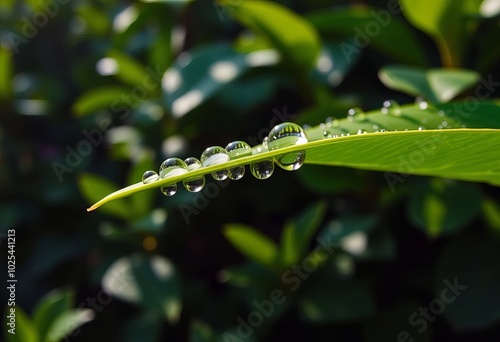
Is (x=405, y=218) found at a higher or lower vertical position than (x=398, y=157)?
lower

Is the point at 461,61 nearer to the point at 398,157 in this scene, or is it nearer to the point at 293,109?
the point at 293,109

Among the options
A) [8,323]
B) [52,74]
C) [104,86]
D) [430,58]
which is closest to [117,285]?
[8,323]

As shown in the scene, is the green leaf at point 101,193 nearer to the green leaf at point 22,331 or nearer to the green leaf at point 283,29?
the green leaf at point 22,331

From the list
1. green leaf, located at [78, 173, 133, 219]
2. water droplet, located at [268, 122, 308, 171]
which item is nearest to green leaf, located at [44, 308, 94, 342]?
green leaf, located at [78, 173, 133, 219]

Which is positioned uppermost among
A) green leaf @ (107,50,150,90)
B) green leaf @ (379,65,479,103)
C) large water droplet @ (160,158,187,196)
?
large water droplet @ (160,158,187,196)

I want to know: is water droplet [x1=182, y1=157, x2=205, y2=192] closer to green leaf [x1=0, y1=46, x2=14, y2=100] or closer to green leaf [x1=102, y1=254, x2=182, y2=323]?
green leaf [x1=102, y1=254, x2=182, y2=323]

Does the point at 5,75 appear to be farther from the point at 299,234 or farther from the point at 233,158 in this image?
the point at 233,158
